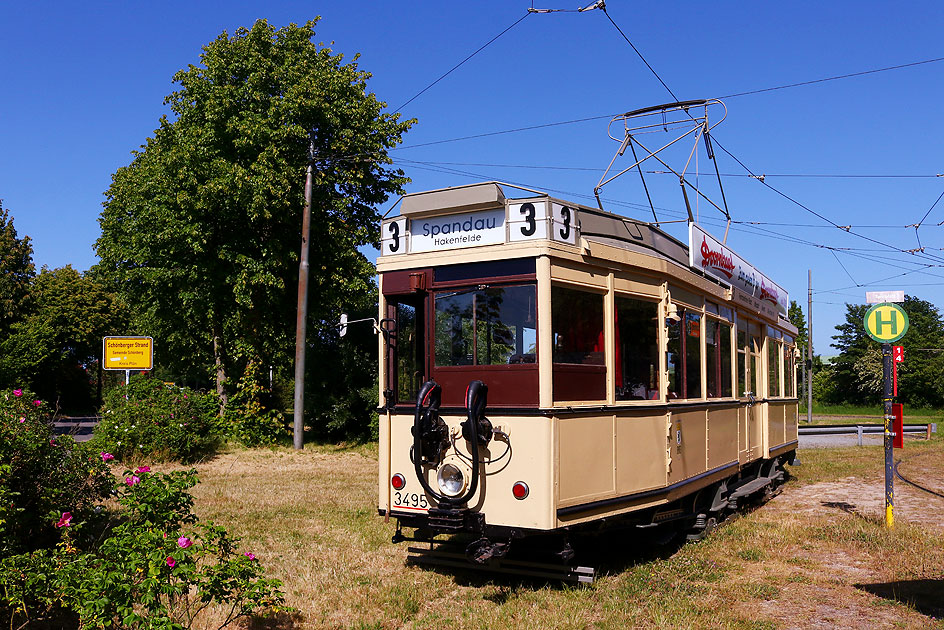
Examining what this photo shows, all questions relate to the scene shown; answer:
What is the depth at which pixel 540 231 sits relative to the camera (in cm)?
709

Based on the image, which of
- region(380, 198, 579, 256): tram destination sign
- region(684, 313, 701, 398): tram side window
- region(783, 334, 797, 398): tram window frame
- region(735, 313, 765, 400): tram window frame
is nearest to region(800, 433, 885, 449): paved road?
region(783, 334, 797, 398): tram window frame

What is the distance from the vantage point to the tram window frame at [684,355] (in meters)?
8.50

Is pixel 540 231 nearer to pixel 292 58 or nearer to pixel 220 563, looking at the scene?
pixel 220 563

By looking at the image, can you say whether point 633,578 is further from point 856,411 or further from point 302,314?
point 856,411

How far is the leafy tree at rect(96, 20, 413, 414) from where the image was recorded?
75.5ft

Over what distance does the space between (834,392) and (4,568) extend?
277ft

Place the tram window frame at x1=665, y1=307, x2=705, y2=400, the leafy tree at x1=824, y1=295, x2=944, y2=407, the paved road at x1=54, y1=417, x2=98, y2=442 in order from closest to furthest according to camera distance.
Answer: the paved road at x1=54, y1=417, x2=98, y2=442 → the tram window frame at x1=665, y1=307, x2=705, y2=400 → the leafy tree at x1=824, y1=295, x2=944, y2=407

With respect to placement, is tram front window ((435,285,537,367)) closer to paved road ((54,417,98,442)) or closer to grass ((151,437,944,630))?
grass ((151,437,944,630))

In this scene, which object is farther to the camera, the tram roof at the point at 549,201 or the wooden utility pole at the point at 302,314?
the wooden utility pole at the point at 302,314

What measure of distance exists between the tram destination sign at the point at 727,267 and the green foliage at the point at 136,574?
601 cm

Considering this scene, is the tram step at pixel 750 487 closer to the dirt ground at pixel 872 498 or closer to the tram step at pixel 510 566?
the dirt ground at pixel 872 498

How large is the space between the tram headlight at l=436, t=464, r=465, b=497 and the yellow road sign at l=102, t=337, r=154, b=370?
42.9 ft

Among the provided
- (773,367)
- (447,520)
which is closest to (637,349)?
(447,520)

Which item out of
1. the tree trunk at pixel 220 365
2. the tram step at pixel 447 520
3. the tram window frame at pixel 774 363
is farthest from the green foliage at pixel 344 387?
the tram step at pixel 447 520
